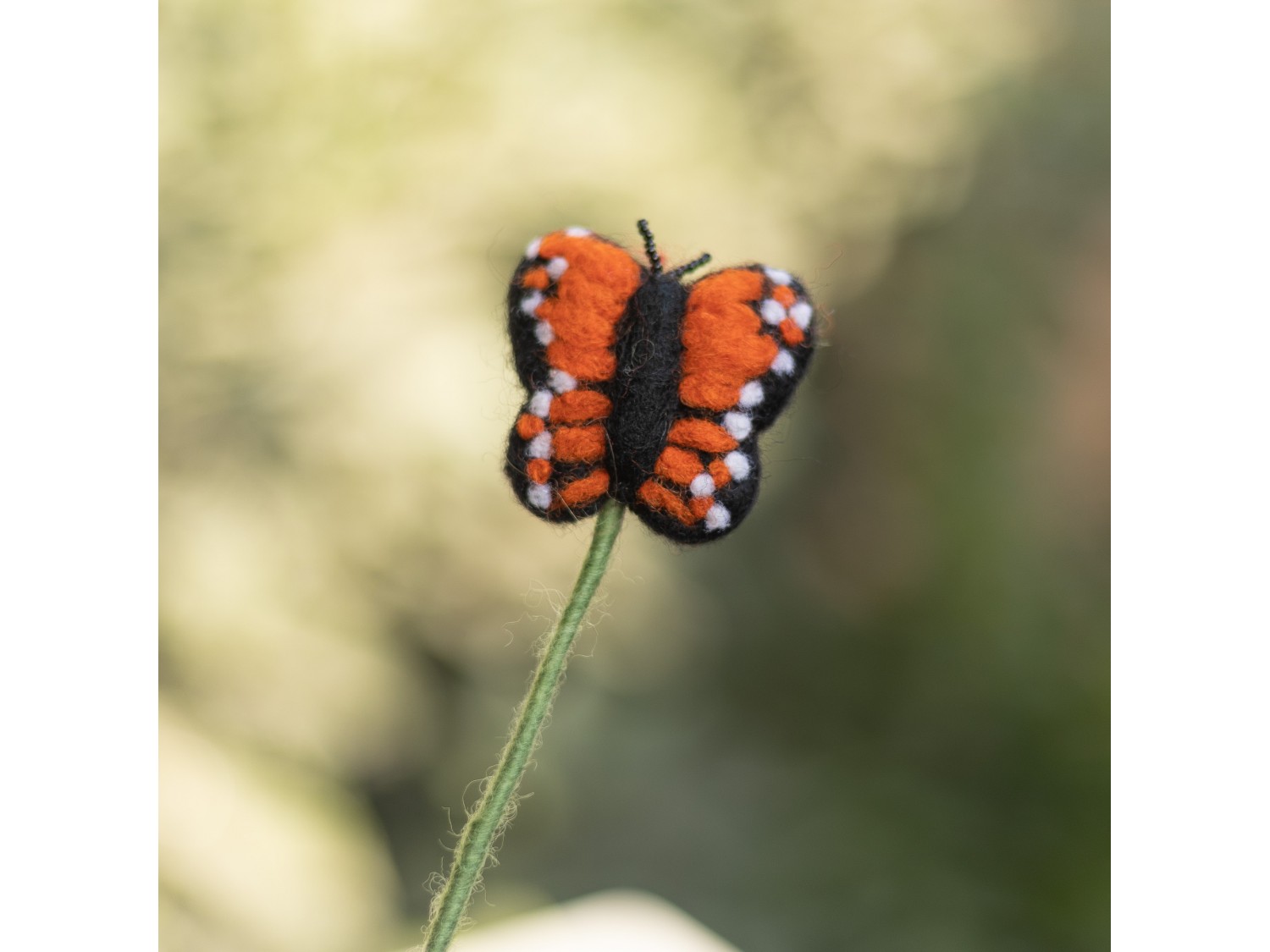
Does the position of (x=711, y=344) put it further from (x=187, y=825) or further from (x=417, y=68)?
(x=187, y=825)

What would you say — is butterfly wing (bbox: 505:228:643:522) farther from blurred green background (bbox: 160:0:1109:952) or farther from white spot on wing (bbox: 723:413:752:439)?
blurred green background (bbox: 160:0:1109:952)

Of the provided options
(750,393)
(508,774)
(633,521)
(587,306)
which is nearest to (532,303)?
(587,306)

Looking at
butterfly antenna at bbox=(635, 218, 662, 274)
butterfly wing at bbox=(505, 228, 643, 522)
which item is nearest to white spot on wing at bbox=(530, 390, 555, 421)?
butterfly wing at bbox=(505, 228, 643, 522)

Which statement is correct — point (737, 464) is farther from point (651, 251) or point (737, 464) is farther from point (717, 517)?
point (651, 251)

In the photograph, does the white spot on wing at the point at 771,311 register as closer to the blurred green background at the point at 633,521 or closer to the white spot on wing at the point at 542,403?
the white spot on wing at the point at 542,403

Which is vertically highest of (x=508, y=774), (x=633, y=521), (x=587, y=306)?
(x=633, y=521)
